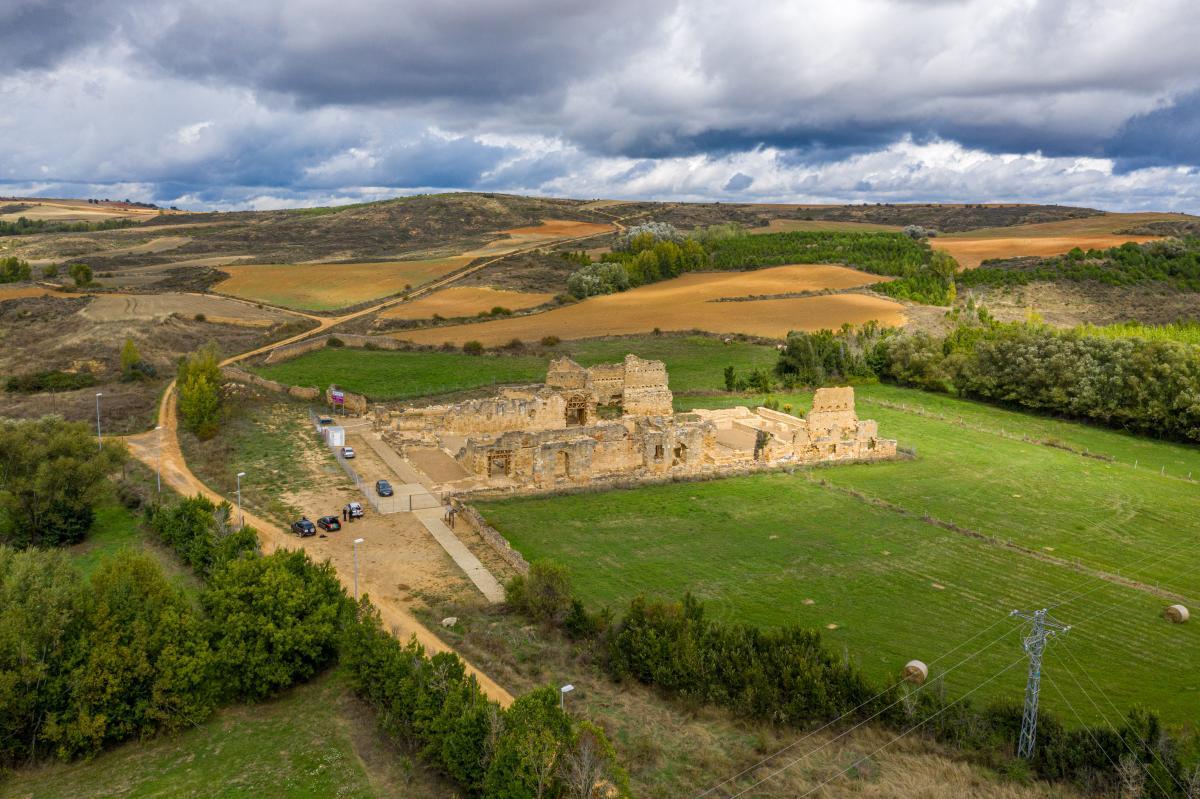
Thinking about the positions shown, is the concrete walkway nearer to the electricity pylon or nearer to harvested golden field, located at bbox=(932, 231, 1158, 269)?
the electricity pylon

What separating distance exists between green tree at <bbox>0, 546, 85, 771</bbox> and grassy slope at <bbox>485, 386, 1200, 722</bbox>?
14822 mm

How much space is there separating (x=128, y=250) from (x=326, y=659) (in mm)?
132317

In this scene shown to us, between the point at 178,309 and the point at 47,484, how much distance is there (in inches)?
2382

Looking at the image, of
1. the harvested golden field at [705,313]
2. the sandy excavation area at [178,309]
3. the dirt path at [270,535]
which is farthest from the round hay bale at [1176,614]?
the sandy excavation area at [178,309]

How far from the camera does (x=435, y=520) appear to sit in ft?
112

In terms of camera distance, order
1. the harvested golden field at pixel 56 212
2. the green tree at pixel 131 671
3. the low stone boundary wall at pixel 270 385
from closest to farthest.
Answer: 1. the green tree at pixel 131 671
2. the low stone boundary wall at pixel 270 385
3. the harvested golden field at pixel 56 212

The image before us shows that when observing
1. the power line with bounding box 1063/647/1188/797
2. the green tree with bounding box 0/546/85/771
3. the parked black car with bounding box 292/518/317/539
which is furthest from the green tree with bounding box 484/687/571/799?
the parked black car with bounding box 292/518/317/539

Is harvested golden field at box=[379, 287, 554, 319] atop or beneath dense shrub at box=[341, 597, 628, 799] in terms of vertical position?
atop

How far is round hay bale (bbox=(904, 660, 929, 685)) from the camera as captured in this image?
2161 centimetres

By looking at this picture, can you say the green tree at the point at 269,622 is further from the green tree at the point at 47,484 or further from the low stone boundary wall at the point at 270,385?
the low stone boundary wall at the point at 270,385

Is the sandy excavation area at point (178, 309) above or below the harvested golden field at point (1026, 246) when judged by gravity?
below

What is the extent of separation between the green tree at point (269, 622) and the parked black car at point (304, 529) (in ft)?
25.9

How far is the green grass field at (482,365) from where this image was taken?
204ft

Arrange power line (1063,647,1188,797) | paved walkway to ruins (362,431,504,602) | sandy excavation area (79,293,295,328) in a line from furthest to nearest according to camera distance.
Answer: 1. sandy excavation area (79,293,295,328)
2. paved walkway to ruins (362,431,504,602)
3. power line (1063,647,1188,797)
